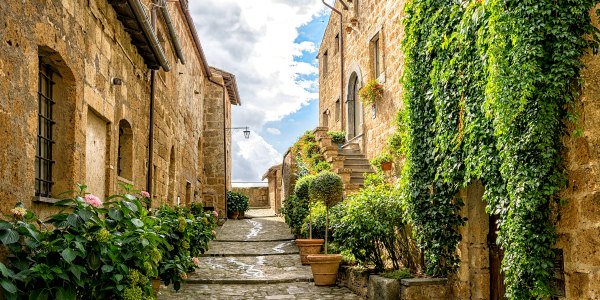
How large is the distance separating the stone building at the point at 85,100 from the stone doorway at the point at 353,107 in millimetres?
5014

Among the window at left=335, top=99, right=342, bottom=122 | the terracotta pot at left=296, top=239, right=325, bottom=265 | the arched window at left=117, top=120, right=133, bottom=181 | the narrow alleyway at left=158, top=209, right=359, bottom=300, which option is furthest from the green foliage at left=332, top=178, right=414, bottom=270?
the window at left=335, top=99, right=342, bottom=122

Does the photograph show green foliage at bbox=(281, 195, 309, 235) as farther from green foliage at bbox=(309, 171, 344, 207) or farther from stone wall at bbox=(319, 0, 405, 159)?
green foliage at bbox=(309, 171, 344, 207)

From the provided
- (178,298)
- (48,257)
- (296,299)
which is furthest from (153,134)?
(48,257)

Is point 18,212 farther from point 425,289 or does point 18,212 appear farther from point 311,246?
point 311,246

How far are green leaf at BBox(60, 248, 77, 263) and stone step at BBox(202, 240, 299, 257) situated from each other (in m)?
7.81

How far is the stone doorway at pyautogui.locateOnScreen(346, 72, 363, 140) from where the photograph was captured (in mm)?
14492

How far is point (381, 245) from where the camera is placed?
774 centimetres

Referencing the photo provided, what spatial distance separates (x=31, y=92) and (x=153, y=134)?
4.81m

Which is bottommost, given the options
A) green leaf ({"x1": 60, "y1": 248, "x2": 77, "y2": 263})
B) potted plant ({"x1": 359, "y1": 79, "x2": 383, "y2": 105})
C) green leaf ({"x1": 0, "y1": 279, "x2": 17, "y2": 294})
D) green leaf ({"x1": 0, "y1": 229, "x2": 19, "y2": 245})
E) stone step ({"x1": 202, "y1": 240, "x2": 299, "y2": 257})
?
stone step ({"x1": 202, "y1": 240, "x2": 299, "y2": 257})

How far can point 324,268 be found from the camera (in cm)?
821

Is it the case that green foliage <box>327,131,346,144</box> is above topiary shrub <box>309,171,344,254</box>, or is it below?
above

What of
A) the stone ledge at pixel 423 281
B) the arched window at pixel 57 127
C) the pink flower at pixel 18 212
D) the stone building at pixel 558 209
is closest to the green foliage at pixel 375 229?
the stone ledge at pixel 423 281

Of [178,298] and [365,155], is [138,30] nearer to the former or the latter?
[178,298]

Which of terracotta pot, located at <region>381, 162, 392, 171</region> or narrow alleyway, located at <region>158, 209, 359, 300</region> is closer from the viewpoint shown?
narrow alleyway, located at <region>158, 209, 359, 300</region>
